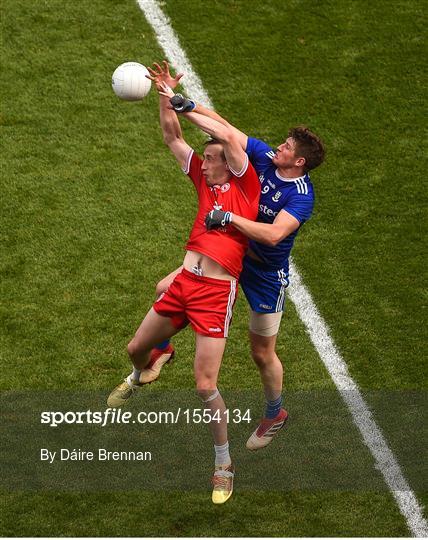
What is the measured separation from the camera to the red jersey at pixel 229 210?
1026 centimetres

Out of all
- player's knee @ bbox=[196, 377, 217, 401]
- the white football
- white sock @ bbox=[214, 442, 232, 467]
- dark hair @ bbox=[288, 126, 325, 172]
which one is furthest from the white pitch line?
the white football

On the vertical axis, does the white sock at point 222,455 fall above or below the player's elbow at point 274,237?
below

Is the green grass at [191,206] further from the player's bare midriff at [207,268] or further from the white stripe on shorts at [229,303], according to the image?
the player's bare midriff at [207,268]

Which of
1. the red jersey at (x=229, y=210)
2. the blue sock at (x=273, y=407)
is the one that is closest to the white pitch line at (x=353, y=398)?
the blue sock at (x=273, y=407)

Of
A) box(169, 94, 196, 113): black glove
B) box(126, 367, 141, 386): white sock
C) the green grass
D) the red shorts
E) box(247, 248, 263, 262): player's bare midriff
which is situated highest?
box(169, 94, 196, 113): black glove

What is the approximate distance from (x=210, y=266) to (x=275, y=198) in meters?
0.72

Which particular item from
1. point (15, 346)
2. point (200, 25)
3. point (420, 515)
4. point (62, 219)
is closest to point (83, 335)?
point (15, 346)

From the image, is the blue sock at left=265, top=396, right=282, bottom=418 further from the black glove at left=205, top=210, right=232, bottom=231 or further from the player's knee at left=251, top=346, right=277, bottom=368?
the black glove at left=205, top=210, right=232, bottom=231

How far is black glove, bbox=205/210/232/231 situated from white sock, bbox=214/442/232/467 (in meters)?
1.81

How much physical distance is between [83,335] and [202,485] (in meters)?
2.18

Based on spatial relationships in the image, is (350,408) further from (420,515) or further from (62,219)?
(62,219)

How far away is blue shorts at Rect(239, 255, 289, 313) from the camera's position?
35.0ft

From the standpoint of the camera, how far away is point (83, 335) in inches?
490

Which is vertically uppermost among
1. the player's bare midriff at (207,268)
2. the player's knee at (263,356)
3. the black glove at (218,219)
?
the black glove at (218,219)
